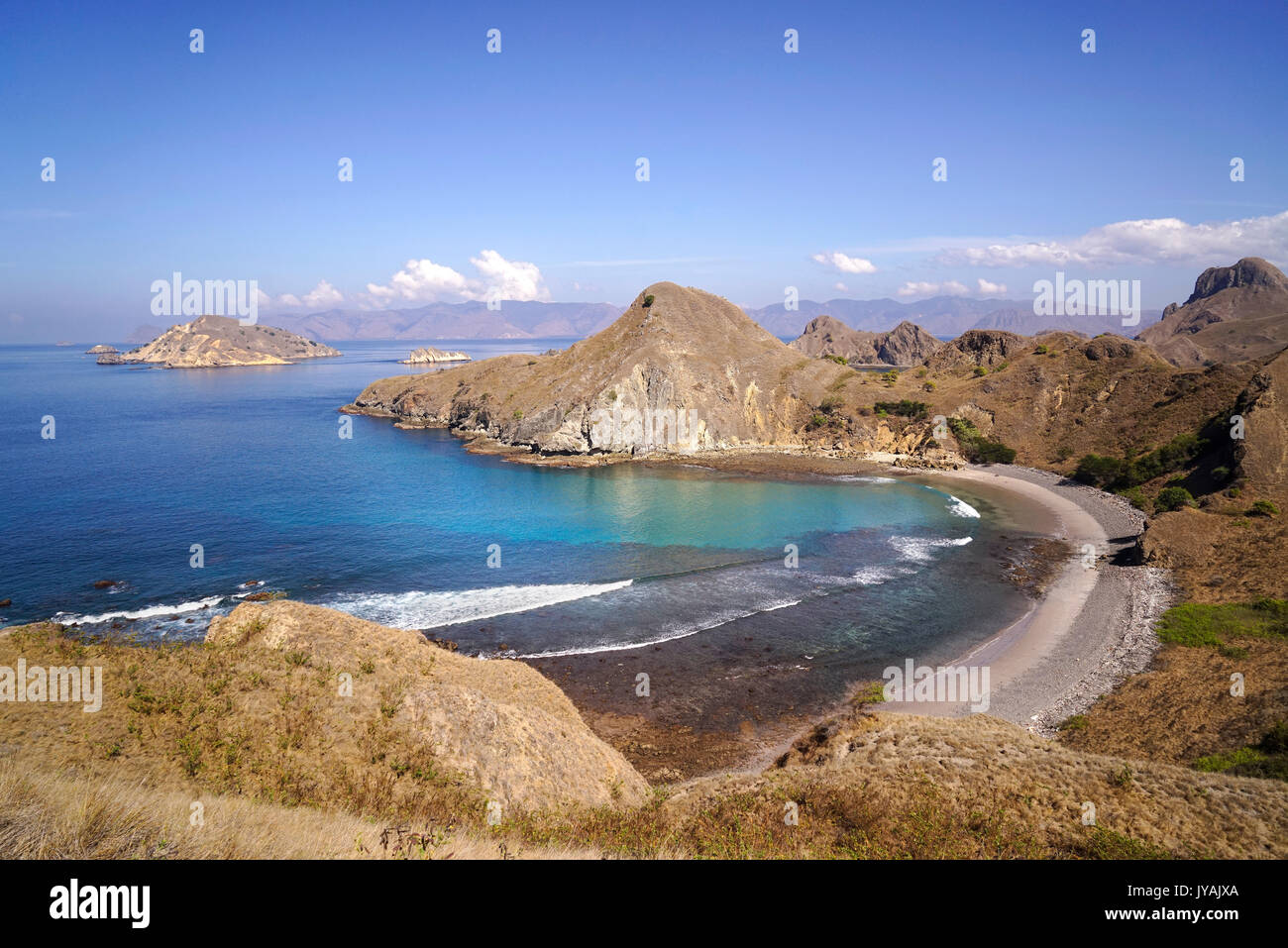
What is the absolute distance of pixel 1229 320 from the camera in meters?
166

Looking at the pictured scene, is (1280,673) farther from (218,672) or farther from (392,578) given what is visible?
(392,578)

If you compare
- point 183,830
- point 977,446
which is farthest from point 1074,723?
point 977,446

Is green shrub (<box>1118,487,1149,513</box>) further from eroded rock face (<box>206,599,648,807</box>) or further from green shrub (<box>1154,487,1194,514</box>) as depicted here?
eroded rock face (<box>206,599,648,807</box>)

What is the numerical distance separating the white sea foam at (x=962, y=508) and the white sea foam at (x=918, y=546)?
7784 mm

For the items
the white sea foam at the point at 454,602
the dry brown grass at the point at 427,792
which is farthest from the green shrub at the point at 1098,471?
the dry brown grass at the point at 427,792

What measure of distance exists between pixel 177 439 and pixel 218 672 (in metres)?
82.0

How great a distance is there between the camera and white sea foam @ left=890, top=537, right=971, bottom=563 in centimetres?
4338

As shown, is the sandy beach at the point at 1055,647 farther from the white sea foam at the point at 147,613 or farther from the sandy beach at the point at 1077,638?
the white sea foam at the point at 147,613

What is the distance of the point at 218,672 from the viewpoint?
1380cm

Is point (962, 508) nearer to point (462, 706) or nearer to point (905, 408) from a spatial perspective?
point (905, 408)

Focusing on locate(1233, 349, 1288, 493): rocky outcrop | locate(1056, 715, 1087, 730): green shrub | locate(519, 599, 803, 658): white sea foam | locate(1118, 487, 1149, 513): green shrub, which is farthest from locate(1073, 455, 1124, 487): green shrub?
locate(1056, 715, 1087, 730): green shrub

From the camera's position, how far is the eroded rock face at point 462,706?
1343 cm
